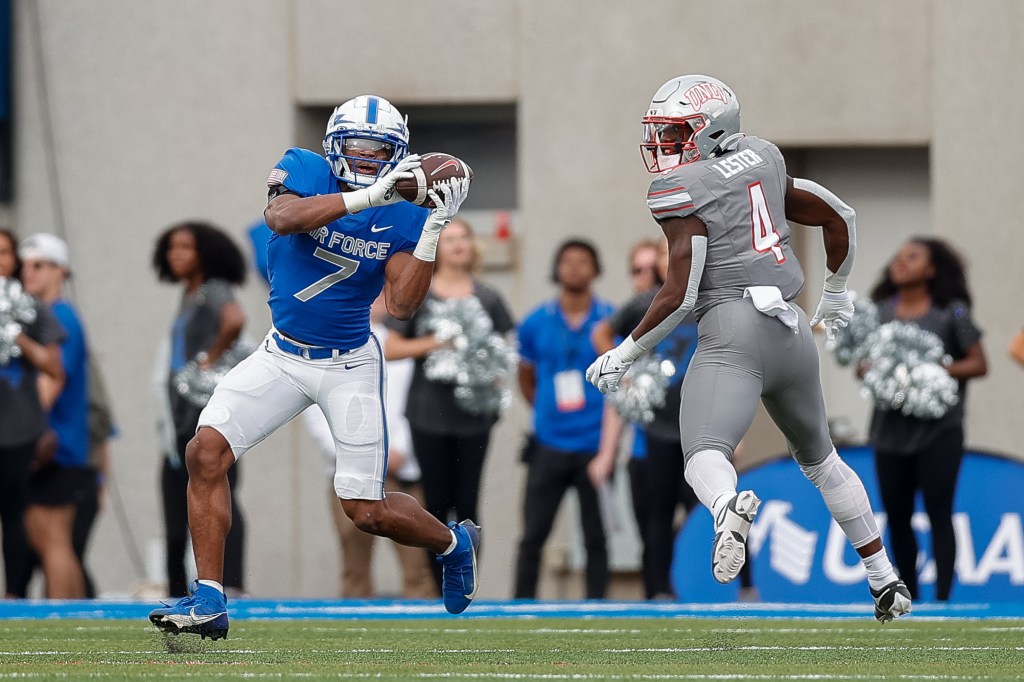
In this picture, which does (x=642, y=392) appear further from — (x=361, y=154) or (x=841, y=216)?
(x=361, y=154)

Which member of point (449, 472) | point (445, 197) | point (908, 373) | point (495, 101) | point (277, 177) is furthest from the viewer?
point (495, 101)

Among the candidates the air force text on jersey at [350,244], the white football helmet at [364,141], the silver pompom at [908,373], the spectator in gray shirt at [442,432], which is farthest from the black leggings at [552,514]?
the white football helmet at [364,141]

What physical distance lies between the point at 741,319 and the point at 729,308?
7cm

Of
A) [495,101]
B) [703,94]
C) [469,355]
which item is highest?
[495,101]

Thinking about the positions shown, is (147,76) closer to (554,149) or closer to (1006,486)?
(554,149)

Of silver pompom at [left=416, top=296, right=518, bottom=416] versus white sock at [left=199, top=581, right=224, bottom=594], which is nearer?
white sock at [left=199, top=581, right=224, bottom=594]

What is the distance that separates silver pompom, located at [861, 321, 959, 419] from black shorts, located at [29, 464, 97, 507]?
4258mm

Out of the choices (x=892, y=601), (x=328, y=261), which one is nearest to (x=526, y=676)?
(x=892, y=601)

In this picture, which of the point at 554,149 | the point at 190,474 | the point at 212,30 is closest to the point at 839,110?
the point at 554,149

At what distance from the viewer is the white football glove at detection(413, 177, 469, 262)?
6902 millimetres

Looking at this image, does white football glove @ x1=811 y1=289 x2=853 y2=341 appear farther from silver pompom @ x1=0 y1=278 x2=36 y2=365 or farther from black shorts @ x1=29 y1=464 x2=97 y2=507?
black shorts @ x1=29 y1=464 x2=97 y2=507

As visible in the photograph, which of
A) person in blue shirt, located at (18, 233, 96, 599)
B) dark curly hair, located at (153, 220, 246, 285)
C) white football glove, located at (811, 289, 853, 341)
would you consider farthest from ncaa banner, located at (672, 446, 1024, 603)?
white football glove, located at (811, 289, 853, 341)

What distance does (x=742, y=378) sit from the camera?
22.7 feet

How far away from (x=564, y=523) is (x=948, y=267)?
399 centimetres
